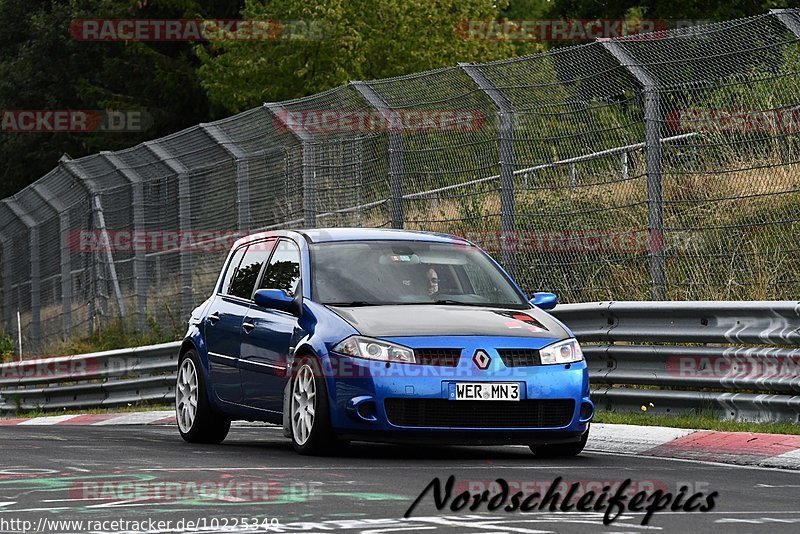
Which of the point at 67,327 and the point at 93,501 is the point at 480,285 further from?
the point at 67,327

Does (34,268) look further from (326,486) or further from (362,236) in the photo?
(326,486)

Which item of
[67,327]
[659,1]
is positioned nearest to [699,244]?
[67,327]

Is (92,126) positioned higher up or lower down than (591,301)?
higher up

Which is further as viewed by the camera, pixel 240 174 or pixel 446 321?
pixel 240 174

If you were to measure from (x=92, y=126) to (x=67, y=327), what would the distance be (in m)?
30.4

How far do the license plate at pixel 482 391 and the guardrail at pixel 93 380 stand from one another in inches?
339

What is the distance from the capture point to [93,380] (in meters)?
21.9

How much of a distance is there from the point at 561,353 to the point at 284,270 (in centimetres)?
230

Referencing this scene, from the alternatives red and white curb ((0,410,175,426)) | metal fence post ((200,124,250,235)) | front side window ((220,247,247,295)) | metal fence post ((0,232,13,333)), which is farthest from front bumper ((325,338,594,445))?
metal fence post ((0,232,13,333))

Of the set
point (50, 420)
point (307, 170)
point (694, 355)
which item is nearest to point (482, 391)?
point (694, 355)

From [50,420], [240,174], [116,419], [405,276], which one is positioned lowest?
[50,420]

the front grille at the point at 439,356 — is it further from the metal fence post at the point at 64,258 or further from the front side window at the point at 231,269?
the metal fence post at the point at 64,258

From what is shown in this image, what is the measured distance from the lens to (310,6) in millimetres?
40562

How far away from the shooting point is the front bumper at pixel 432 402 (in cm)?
1024
